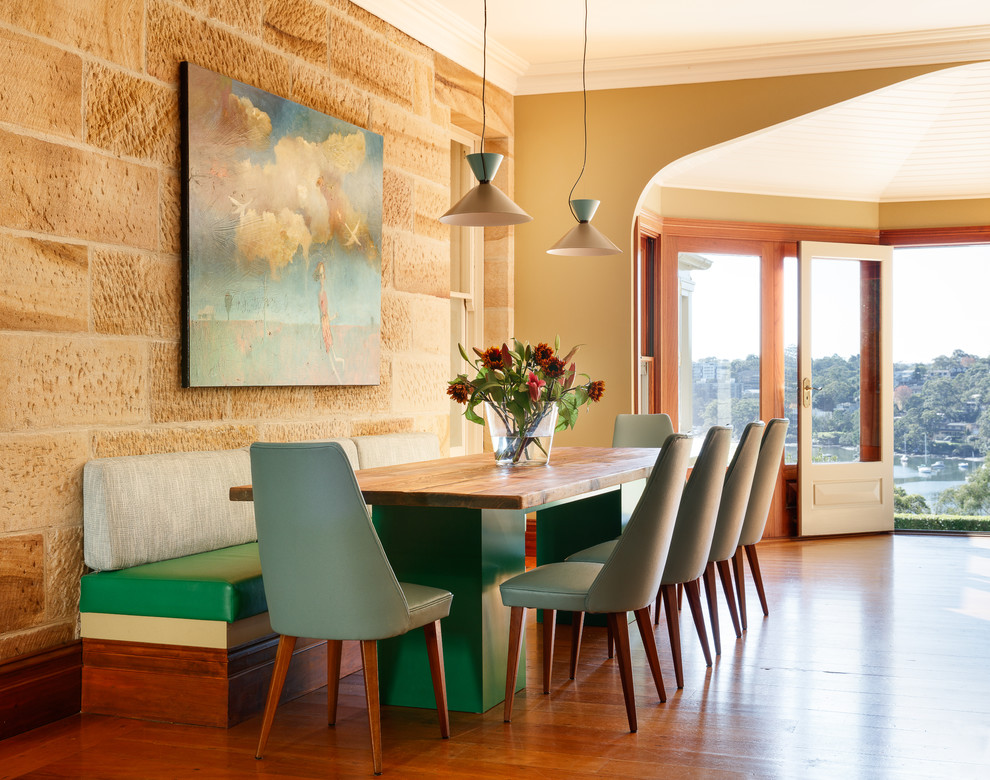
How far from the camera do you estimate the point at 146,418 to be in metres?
3.59

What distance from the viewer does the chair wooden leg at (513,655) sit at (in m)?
3.15

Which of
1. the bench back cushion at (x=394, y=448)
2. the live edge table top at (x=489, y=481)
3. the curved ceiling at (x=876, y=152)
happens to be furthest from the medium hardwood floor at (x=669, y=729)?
the curved ceiling at (x=876, y=152)

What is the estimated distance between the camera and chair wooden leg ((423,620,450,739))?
2.98 meters

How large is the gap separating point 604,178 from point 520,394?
10.2ft

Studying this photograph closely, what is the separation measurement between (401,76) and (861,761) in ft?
12.9

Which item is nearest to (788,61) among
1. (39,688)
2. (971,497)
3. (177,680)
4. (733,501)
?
(733,501)

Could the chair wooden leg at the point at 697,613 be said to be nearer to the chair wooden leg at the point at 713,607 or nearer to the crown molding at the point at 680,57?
the chair wooden leg at the point at 713,607

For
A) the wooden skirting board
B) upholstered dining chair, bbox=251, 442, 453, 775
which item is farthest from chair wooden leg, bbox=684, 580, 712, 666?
the wooden skirting board

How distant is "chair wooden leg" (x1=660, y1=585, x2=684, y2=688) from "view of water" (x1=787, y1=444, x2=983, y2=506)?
5058mm

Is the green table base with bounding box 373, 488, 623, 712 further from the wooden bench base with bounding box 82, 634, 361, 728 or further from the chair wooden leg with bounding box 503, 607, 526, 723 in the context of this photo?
the wooden bench base with bounding box 82, 634, 361, 728

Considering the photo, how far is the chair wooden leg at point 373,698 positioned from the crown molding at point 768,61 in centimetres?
449

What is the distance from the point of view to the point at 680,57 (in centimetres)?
611

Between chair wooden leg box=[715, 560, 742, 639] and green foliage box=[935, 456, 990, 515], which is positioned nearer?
chair wooden leg box=[715, 560, 742, 639]

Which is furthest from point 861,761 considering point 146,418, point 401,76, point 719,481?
point 401,76
